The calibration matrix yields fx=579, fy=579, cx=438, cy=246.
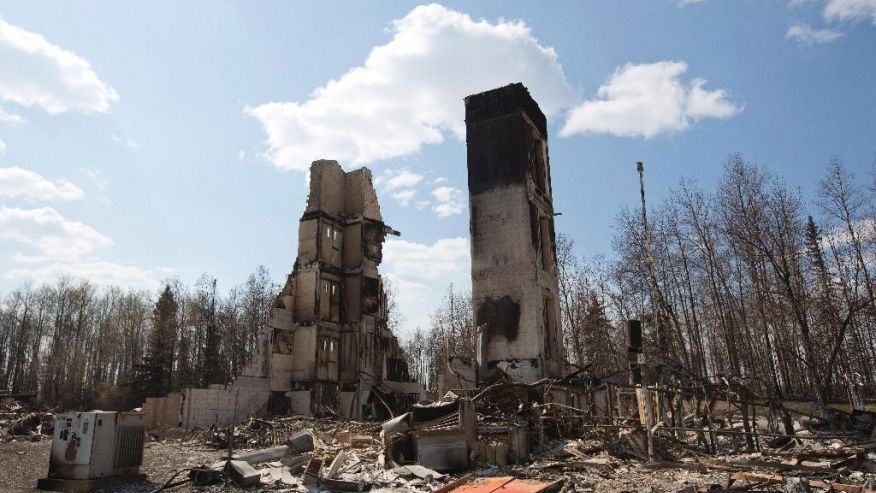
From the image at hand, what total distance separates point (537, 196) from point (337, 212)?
1505 centimetres

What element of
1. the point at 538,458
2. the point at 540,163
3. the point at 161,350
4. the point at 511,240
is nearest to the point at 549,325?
the point at 511,240

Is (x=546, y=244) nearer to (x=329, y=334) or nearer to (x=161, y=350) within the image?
(x=329, y=334)

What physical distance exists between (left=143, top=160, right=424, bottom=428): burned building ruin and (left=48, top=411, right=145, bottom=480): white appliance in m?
15.5

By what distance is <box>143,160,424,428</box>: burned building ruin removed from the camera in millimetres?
28875

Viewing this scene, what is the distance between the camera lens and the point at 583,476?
11.4m

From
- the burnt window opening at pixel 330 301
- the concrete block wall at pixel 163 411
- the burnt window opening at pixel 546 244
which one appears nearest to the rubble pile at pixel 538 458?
the burnt window opening at pixel 546 244

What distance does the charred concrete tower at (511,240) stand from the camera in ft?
72.6

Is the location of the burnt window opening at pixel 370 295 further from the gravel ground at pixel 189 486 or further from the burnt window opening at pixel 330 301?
the gravel ground at pixel 189 486

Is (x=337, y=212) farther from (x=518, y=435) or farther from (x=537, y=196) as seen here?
(x=518, y=435)

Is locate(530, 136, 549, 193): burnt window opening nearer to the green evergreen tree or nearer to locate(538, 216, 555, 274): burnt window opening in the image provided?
locate(538, 216, 555, 274): burnt window opening

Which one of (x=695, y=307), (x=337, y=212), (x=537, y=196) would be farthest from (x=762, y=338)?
(x=337, y=212)

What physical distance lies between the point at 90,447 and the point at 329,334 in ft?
71.6

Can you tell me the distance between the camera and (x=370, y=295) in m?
34.5

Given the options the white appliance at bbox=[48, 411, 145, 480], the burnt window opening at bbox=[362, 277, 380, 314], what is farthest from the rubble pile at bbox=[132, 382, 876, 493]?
the burnt window opening at bbox=[362, 277, 380, 314]
